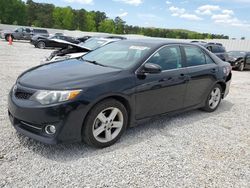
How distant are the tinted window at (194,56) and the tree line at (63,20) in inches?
2426

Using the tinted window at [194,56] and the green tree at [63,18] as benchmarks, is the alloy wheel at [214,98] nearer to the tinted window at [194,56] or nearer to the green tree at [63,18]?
the tinted window at [194,56]

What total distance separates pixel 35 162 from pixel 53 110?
26.3 inches

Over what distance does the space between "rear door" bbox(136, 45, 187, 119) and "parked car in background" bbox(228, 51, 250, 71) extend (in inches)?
476

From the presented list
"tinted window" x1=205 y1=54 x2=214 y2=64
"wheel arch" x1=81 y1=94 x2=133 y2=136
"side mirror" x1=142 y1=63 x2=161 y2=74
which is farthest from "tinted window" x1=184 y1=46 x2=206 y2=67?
"wheel arch" x1=81 y1=94 x2=133 y2=136

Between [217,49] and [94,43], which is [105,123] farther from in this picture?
[217,49]

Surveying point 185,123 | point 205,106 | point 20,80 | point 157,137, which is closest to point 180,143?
point 157,137

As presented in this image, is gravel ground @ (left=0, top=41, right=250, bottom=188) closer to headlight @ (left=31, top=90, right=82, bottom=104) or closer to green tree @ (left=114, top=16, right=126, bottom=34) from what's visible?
headlight @ (left=31, top=90, right=82, bottom=104)

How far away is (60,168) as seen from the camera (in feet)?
9.78

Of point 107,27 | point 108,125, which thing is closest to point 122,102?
point 108,125

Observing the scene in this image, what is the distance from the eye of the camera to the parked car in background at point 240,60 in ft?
50.2

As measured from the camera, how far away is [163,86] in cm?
414

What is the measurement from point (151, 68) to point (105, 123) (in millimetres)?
1070

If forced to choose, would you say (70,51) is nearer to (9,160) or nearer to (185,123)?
(185,123)

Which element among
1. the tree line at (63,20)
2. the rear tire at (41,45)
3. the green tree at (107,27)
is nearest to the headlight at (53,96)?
the rear tire at (41,45)
